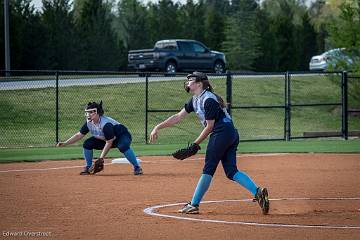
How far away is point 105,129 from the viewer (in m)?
16.5

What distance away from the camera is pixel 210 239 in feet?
30.4

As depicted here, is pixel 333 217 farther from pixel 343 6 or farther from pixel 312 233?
pixel 343 6

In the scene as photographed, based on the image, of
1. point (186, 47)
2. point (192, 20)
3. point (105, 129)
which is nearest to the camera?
point (105, 129)

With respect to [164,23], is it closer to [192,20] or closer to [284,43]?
[192,20]


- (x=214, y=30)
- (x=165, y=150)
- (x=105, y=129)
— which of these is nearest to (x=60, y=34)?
(x=214, y=30)

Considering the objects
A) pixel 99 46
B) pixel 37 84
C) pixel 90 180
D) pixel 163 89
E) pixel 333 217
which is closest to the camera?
pixel 333 217

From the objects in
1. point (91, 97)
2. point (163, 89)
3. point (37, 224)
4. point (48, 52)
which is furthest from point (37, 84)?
point (37, 224)

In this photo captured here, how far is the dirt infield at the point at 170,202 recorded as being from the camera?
32.4 feet

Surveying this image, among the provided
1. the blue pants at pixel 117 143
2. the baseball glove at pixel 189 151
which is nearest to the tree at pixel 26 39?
the blue pants at pixel 117 143

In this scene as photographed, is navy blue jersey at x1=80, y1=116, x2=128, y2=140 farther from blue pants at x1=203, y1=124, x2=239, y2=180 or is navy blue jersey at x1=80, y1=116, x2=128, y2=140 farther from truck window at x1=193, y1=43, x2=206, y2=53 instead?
truck window at x1=193, y1=43, x2=206, y2=53

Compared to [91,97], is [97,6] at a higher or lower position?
higher

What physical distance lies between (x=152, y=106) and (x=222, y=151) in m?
23.6

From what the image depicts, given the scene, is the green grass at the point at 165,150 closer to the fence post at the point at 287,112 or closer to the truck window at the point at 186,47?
the fence post at the point at 287,112

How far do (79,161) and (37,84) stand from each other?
13.3m
